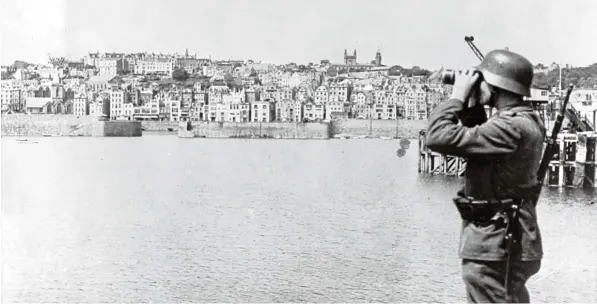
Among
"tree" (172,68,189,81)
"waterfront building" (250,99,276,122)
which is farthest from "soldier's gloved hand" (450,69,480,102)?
"tree" (172,68,189,81)

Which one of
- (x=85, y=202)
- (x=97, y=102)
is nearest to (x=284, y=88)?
(x=97, y=102)

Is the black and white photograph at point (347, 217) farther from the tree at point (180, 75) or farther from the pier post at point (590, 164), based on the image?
the tree at point (180, 75)

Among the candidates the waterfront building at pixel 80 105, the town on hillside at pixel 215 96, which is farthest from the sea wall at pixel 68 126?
the waterfront building at pixel 80 105

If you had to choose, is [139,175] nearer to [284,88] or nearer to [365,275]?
[365,275]

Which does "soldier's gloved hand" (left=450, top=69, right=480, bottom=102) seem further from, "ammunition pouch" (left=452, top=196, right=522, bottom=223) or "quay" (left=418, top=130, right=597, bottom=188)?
"quay" (left=418, top=130, right=597, bottom=188)

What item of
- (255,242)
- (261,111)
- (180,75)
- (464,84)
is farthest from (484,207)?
(180,75)

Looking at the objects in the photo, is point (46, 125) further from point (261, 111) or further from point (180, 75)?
point (180, 75)
